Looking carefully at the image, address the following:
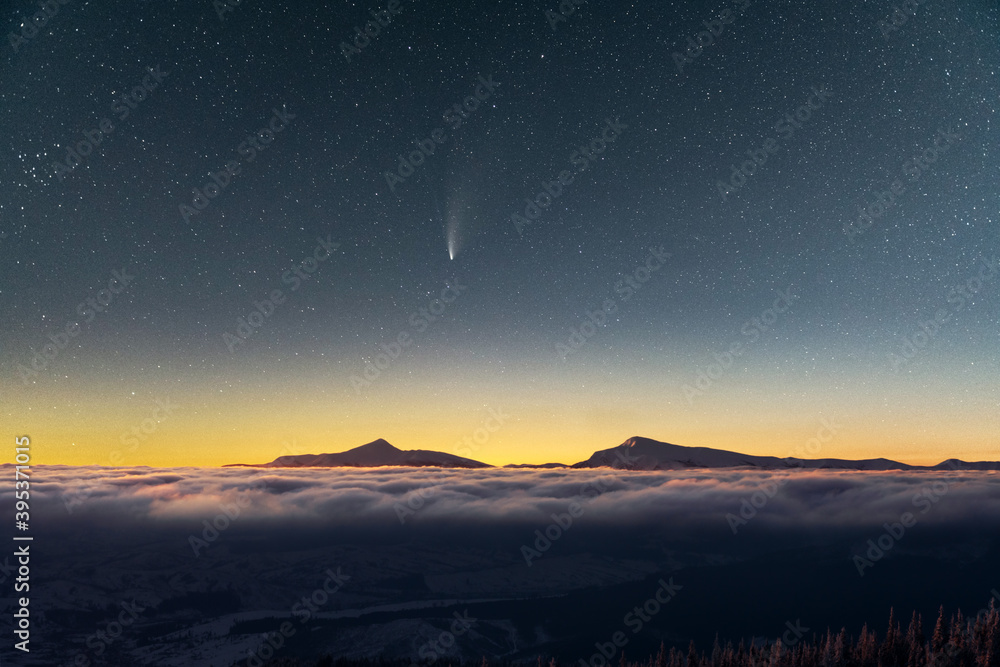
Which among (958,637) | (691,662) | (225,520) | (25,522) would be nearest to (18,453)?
(25,522)

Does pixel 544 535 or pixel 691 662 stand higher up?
pixel 544 535

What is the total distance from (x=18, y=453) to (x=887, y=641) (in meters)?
216

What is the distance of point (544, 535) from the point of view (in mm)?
103438

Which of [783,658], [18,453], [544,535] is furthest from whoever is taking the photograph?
[783,658]

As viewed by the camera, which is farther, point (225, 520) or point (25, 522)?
point (225, 520)

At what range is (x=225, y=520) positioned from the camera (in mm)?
77625

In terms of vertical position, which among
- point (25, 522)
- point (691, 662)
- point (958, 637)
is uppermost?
point (25, 522)

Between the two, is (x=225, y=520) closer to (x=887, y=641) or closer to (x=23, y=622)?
(x=23, y=622)

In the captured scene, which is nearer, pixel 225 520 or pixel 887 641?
pixel 225 520

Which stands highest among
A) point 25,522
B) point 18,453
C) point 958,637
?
point 18,453

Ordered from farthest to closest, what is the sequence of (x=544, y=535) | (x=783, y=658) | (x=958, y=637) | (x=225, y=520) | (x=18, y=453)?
(x=783, y=658)
(x=958, y=637)
(x=544, y=535)
(x=225, y=520)
(x=18, y=453)

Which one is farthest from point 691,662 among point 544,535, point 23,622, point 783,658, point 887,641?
point 23,622

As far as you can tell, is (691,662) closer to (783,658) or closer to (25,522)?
(783,658)

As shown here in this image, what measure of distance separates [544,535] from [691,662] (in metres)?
110
